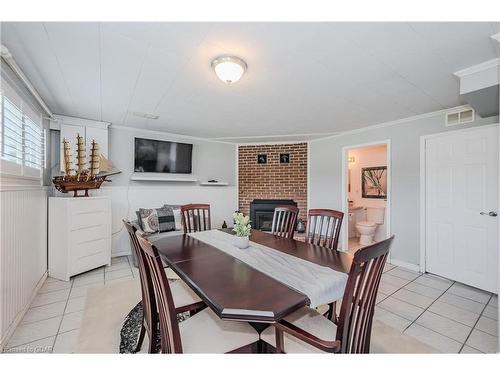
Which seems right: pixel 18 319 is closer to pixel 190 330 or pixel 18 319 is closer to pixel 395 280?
pixel 190 330

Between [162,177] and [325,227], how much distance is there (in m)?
3.26

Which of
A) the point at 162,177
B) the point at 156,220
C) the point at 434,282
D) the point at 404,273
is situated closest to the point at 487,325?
the point at 434,282

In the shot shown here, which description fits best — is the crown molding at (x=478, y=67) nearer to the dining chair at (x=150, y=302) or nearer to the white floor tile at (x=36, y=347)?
the dining chair at (x=150, y=302)

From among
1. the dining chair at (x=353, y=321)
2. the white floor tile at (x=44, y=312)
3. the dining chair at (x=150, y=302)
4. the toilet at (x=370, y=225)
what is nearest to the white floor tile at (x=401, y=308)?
the dining chair at (x=353, y=321)

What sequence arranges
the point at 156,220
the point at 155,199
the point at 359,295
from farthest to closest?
the point at 155,199 → the point at 156,220 → the point at 359,295

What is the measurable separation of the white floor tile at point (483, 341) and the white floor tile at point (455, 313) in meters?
0.14

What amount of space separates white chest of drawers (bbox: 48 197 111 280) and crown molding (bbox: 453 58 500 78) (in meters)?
4.37

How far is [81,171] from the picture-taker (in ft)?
10.7

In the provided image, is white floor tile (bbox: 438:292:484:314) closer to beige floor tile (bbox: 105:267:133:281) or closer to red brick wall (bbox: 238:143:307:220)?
red brick wall (bbox: 238:143:307:220)

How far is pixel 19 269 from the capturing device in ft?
6.85

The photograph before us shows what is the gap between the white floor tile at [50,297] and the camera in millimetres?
2377

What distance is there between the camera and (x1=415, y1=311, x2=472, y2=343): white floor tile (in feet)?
6.30

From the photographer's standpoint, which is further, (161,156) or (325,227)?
(161,156)

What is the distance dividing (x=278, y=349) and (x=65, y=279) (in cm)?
307
